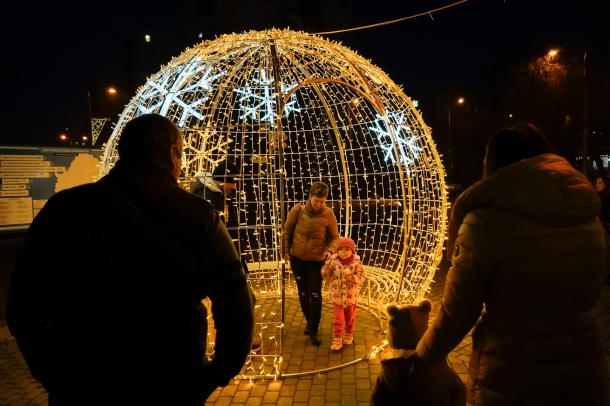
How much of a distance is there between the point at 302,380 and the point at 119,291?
2.95 meters

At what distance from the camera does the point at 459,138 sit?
25.2 m

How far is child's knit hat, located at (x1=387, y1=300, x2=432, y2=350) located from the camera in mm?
2258

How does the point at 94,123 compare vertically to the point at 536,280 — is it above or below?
above

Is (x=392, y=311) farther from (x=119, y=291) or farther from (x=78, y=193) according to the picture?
(x=78, y=193)

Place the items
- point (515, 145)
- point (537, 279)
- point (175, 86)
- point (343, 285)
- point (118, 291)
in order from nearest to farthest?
1. point (118, 291)
2. point (537, 279)
3. point (515, 145)
4. point (175, 86)
5. point (343, 285)

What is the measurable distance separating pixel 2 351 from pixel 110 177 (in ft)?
15.7

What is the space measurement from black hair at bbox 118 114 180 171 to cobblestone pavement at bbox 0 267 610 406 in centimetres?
270

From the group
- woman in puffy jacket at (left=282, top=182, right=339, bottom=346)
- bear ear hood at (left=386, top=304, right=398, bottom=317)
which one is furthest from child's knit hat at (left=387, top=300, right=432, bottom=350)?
woman in puffy jacket at (left=282, top=182, right=339, bottom=346)

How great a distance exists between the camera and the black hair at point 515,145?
65.0 inches

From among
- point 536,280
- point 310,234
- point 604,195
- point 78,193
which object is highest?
point 78,193

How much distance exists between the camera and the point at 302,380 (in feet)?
12.9

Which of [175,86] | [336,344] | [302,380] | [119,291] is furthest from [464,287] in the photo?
[175,86]

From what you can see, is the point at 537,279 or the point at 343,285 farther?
the point at 343,285

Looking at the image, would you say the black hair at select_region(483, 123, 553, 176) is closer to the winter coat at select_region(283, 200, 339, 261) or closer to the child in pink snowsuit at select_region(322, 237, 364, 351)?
the child in pink snowsuit at select_region(322, 237, 364, 351)
